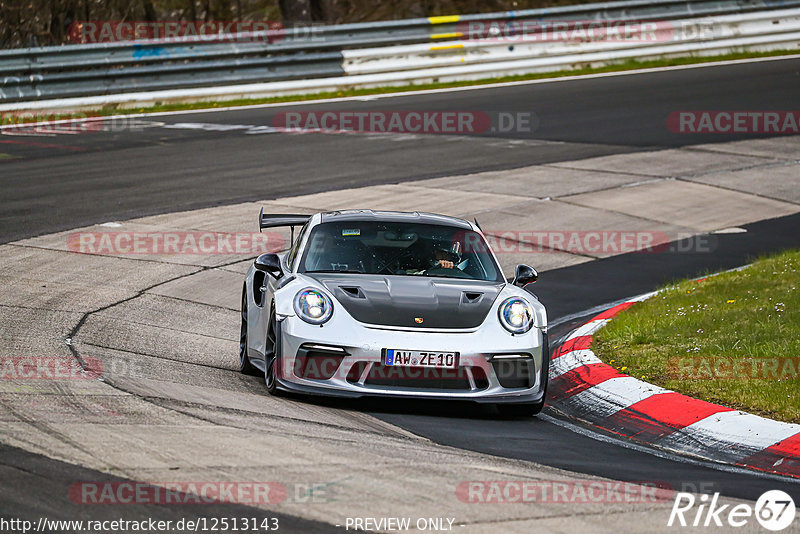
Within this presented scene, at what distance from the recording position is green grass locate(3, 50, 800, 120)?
2219cm

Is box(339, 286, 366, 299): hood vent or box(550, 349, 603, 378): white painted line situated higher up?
Answer: box(339, 286, 366, 299): hood vent

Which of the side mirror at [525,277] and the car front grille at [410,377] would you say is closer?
the car front grille at [410,377]

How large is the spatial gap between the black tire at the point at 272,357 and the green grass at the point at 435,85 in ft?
49.0

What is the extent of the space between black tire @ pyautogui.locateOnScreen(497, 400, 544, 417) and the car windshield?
42.8 inches

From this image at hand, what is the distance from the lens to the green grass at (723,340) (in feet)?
24.8

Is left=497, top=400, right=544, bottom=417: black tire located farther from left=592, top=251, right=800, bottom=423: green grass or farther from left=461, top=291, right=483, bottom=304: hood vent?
left=592, top=251, right=800, bottom=423: green grass

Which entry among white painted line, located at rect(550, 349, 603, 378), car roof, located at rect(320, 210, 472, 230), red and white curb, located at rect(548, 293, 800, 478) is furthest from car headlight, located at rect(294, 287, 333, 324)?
white painted line, located at rect(550, 349, 603, 378)

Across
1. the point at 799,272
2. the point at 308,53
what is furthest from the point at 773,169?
the point at 308,53

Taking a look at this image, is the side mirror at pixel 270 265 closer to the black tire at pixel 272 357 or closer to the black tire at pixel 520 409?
the black tire at pixel 272 357

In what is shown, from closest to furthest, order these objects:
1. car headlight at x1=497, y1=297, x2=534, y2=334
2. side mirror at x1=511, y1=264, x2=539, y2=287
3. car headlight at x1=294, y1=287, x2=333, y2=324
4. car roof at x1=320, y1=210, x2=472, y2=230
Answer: car headlight at x1=294, y1=287, x2=333, y2=324, car headlight at x1=497, y1=297, x2=534, y2=334, side mirror at x1=511, y1=264, x2=539, y2=287, car roof at x1=320, y1=210, x2=472, y2=230

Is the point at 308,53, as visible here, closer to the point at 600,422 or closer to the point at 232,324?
the point at 232,324

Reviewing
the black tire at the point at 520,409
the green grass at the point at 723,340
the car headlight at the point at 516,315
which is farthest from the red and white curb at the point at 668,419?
the car headlight at the point at 516,315

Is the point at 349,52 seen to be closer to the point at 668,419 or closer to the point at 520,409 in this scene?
the point at 520,409

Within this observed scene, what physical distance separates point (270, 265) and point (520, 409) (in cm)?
202
